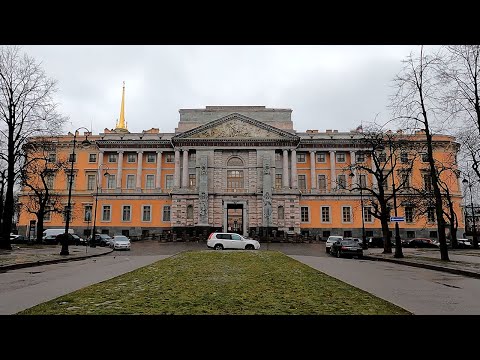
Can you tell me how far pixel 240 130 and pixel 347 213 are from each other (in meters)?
21.7

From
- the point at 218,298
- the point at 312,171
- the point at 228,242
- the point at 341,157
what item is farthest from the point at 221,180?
the point at 218,298

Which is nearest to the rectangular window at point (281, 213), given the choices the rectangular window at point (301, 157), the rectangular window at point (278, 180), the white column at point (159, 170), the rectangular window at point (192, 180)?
the rectangular window at point (278, 180)

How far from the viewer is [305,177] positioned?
64.4m

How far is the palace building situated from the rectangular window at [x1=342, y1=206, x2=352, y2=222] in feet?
0.73

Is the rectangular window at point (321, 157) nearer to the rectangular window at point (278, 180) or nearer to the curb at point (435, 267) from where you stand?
the rectangular window at point (278, 180)

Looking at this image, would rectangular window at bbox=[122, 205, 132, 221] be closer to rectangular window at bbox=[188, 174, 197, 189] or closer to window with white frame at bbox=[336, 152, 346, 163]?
rectangular window at bbox=[188, 174, 197, 189]

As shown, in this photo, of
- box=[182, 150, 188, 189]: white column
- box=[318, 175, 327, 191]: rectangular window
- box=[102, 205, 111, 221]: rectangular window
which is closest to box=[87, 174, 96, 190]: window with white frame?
box=[102, 205, 111, 221]: rectangular window

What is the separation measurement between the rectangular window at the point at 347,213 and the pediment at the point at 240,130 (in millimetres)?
13961

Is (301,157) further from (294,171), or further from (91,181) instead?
(91,181)

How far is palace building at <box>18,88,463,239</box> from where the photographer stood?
59219 millimetres

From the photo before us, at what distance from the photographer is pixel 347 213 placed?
61.2 metres

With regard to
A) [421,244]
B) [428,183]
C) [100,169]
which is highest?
[100,169]

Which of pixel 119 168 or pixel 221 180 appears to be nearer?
pixel 221 180

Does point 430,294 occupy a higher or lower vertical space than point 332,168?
lower
